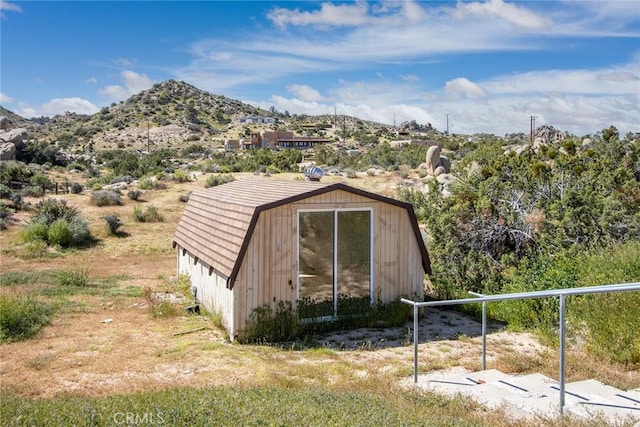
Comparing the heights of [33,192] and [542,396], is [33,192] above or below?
above

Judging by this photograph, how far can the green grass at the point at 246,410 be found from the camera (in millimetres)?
4469

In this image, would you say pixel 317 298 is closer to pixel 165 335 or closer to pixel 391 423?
pixel 165 335

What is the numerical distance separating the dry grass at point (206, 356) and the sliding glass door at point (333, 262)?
0.71 metres

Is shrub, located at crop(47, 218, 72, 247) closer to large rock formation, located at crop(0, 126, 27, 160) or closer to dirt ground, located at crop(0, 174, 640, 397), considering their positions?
dirt ground, located at crop(0, 174, 640, 397)

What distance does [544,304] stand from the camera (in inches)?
385

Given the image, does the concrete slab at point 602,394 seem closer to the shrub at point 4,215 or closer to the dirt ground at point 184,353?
the dirt ground at point 184,353

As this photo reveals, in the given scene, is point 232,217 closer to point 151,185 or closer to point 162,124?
point 151,185

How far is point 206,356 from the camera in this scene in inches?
326

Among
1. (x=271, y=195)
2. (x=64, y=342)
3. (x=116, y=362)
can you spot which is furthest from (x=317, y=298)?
(x=64, y=342)

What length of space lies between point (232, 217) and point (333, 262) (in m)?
2.13

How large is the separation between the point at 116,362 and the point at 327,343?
3440 millimetres

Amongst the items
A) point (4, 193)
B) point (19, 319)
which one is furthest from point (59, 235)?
point (19, 319)
